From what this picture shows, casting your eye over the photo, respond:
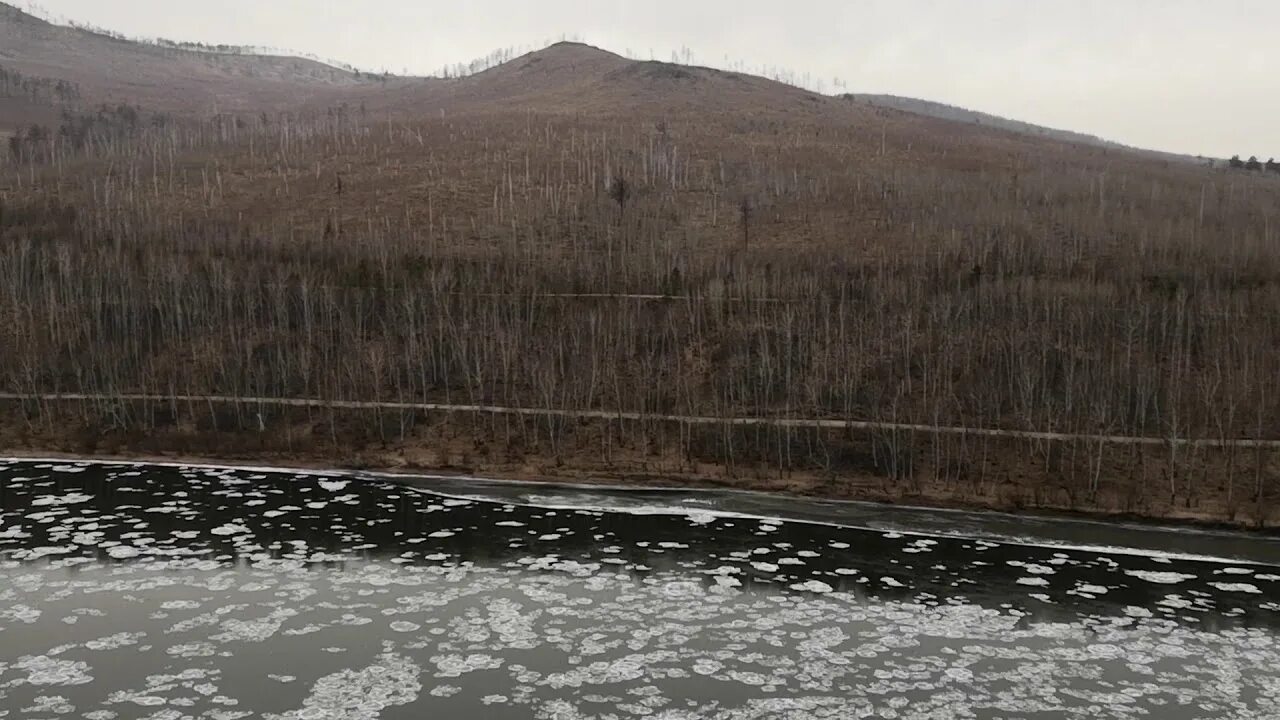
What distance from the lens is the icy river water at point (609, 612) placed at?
11.9m

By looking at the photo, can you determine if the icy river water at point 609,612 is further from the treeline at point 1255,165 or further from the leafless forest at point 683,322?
the treeline at point 1255,165

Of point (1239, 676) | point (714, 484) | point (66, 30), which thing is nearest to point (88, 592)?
point (714, 484)

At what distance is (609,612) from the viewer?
49.0ft

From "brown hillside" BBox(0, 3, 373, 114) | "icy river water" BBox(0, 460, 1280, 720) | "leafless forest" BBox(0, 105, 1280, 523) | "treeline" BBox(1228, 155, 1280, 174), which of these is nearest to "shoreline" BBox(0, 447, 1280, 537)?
"leafless forest" BBox(0, 105, 1280, 523)

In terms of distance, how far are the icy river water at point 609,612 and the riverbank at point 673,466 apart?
1.36 meters

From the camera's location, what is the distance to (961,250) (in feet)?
133

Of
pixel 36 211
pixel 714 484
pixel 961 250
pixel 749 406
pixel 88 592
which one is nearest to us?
pixel 88 592

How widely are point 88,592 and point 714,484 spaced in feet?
47.3

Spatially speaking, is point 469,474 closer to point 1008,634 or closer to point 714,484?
point 714,484

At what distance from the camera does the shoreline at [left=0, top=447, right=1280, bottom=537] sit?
21.3 meters

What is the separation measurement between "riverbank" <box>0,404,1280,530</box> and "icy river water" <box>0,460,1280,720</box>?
1363mm

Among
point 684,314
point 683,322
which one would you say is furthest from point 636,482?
point 684,314

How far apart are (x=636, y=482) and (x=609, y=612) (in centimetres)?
1014

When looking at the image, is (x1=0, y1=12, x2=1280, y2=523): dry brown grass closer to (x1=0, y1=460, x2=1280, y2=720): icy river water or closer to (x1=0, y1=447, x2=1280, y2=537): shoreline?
(x1=0, y1=447, x2=1280, y2=537): shoreline
